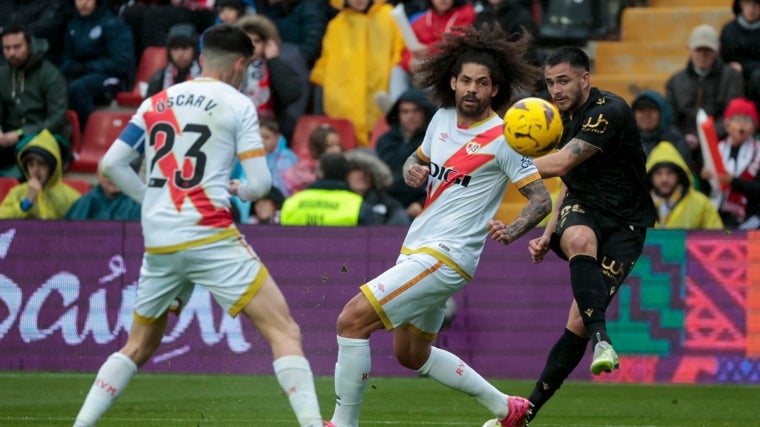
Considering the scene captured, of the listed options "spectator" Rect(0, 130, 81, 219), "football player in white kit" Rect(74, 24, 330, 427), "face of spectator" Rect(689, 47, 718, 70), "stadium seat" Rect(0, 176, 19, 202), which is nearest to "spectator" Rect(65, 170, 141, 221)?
"spectator" Rect(0, 130, 81, 219)

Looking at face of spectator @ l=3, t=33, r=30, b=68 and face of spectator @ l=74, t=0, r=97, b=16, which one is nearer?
face of spectator @ l=3, t=33, r=30, b=68

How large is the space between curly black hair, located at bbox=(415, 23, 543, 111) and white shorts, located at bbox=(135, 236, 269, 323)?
7.16ft

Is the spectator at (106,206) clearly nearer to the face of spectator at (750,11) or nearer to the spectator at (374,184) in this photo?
the spectator at (374,184)

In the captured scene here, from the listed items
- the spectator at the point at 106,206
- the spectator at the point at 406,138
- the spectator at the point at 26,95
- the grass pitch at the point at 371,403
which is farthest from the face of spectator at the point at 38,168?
the spectator at the point at 406,138

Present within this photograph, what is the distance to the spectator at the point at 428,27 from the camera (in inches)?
661

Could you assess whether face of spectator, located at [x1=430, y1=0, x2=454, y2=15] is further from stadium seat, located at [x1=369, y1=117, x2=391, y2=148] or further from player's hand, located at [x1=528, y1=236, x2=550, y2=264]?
player's hand, located at [x1=528, y1=236, x2=550, y2=264]

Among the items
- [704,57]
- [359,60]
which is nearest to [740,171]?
[704,57]

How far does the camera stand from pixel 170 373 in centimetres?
1380

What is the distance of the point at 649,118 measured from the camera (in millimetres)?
15250

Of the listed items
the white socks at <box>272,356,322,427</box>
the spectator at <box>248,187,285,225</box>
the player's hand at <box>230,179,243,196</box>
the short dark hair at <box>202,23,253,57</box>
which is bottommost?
the spectator at <box>248,187,285,225</box>

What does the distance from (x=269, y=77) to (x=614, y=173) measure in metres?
7.68

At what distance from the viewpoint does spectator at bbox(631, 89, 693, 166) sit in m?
15.2

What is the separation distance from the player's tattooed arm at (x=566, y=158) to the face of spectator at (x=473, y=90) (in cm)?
53

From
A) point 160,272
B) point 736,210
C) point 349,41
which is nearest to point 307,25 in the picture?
point 349,41
